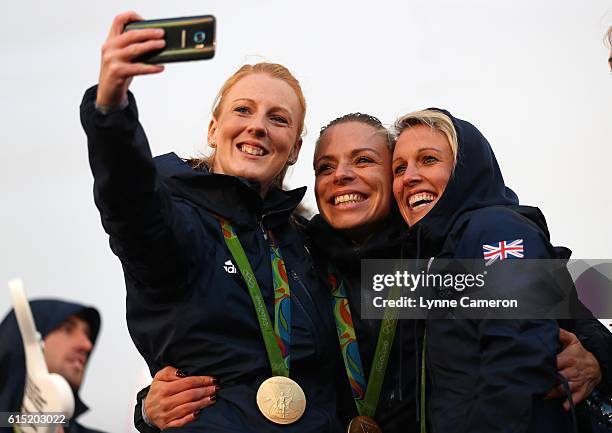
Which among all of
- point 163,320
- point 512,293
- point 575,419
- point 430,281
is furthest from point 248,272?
point 575,419

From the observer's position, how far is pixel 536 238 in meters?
3.71

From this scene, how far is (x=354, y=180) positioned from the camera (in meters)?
4.67

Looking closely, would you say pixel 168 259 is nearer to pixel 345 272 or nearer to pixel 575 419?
pixel 345 272

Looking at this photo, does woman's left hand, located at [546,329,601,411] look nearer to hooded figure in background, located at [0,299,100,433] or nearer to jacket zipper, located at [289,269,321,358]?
jacket zipper, located at [289,269,321,358]

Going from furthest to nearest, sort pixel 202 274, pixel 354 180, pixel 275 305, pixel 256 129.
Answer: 1. pixel 354 180
2. pixel 256 129
3. pixel 275 305
4. pixel 202 274

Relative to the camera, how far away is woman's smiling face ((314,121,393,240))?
15.3ft

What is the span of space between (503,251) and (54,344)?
5.53ft

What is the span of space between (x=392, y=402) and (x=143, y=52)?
2043mm

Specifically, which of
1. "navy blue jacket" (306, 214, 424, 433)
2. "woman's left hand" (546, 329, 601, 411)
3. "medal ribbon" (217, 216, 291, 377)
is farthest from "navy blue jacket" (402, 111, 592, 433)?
"medal ribbon" (217, 216, 291, 377)

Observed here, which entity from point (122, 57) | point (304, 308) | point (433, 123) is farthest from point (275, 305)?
point (122, 57)

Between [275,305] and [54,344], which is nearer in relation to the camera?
[54,344]

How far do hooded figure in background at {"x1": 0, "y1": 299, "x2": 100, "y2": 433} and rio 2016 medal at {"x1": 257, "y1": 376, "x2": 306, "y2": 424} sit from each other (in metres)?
0.98

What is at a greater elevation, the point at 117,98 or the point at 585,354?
the point at 117,98

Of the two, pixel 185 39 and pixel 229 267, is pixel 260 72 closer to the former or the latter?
pixel 229 267
